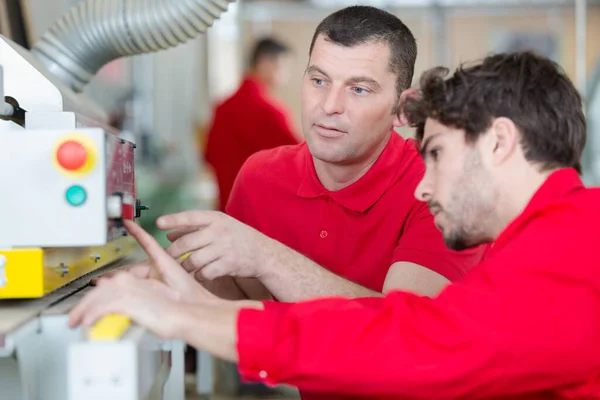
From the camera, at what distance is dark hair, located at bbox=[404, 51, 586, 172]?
114 cm

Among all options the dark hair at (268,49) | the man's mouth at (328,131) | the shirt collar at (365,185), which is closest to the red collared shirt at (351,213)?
the shirt collar at (365,185)

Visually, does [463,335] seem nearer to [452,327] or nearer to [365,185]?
[452,327]

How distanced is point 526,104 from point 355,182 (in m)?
0.62

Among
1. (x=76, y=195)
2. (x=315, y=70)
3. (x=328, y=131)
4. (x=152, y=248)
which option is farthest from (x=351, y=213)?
(x=76, y=195)

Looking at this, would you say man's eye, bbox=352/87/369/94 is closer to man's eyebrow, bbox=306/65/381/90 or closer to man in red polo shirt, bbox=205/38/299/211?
man's eyebrow, bbox=306/65/381/90

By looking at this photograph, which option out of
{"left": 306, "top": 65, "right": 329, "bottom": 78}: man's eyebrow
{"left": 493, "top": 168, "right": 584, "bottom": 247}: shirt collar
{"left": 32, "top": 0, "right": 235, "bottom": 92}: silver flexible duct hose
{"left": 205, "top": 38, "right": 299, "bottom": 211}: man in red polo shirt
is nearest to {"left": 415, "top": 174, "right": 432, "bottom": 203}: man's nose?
{"left": 493, "top": 168, "right": 584, "bottom": 247}: shirt collar

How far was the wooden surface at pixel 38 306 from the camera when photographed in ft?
3.24

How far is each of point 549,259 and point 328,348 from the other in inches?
11.8

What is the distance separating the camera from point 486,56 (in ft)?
4.02

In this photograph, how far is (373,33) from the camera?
1.68m

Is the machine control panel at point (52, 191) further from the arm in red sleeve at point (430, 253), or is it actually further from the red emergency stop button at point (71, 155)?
the arm in red sleeve at point (430, 253)

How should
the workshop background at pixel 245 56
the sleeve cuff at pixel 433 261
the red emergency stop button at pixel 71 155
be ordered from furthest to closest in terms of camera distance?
the workshop background at pixel 245 56 < the sleeve cuff at pixel 433 261 < the red emergency stop button at pixel 71 155

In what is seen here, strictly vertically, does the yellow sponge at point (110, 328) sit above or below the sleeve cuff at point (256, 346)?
above

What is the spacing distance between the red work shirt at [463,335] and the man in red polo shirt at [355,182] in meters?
0.50
